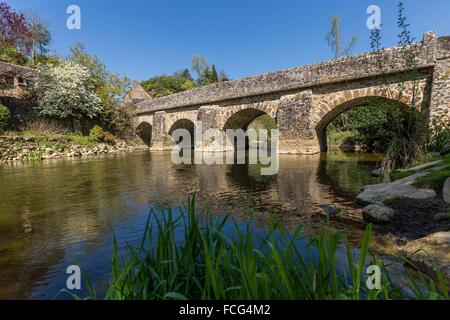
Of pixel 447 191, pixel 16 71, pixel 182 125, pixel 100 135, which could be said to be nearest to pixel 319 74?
pixel 447 191

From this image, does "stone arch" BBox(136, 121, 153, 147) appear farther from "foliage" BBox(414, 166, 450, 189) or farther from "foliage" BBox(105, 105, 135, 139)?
"foliage" BBox(414, 166, 450, 189)

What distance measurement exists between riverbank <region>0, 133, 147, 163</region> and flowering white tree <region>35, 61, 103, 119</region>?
117 inches

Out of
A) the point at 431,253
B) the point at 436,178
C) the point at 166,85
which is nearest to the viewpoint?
the point at 431,253

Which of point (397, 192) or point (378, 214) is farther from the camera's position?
point (397, 192)

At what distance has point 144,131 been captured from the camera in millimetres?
30828

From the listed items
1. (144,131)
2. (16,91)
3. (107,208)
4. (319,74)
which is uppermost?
(16,91)

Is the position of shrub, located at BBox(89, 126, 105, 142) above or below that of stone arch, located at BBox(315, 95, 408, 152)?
below

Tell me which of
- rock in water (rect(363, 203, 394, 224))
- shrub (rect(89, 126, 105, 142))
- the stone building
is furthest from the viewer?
shrub (rect(89, 126, 105, 142))

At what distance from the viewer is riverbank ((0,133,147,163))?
56.5 feet

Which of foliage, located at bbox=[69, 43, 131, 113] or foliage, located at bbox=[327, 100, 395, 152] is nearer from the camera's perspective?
foliage, located at bbox=[327, 100, 395, 152]

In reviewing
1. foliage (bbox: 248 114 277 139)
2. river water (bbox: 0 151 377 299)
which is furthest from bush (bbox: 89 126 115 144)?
foliage (bbox: 248 114 277 139)

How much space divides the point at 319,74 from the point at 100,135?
1939 centimetres

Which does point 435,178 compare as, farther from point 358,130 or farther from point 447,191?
point 358,130

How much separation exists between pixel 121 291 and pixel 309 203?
14.4ft
